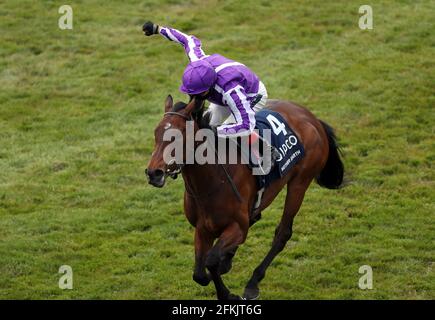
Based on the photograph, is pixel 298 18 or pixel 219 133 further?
pixel 298 18

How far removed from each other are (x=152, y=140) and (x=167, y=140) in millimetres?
6327

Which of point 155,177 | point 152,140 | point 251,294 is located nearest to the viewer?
point 155,177

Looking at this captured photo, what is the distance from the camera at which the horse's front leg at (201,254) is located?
25.6ft

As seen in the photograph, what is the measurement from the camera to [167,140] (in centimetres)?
697

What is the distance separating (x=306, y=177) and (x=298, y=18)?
8967 mm

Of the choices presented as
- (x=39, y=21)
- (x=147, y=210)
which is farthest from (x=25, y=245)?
(x=39, y=21)

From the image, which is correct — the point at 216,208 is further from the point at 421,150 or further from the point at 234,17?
the point at 234,17

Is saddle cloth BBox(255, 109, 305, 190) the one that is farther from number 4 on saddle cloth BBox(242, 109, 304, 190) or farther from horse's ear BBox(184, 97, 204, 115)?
horse's ear BBox(184, 97, 204, 115)

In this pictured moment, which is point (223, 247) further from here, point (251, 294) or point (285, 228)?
point (285, 228)

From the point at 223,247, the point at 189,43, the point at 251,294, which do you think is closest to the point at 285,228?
the point at 251,294

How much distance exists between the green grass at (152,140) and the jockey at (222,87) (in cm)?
198

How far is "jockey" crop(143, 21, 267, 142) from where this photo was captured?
289 inches

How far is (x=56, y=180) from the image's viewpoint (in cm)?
1205

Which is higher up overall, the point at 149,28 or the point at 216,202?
the point at 149,28
